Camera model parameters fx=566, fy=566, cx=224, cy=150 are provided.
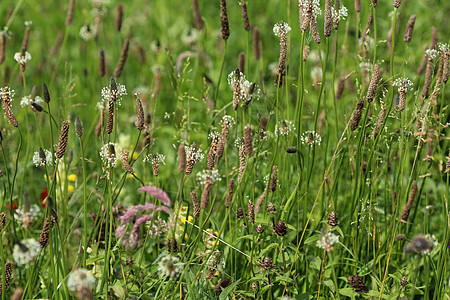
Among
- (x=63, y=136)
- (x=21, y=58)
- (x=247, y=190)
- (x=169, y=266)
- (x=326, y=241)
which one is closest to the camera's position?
(x=169, y=266)

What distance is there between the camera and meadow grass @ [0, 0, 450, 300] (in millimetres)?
1630

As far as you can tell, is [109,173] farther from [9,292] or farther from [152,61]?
[152,61]

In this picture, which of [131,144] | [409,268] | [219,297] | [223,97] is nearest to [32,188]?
[131,144]

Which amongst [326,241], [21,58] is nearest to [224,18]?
[21,58]

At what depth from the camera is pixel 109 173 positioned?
1.65 meters

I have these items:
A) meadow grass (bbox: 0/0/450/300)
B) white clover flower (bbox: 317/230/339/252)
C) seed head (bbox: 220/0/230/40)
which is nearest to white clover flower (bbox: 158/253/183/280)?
meadow grass (bbox: 0/0/450/300)

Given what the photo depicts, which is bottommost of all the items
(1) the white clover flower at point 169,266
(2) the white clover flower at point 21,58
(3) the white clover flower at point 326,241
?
(1) the white clover flower at point 169,266

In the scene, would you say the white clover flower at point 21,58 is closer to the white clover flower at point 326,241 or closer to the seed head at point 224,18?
the seed head at point 224,18

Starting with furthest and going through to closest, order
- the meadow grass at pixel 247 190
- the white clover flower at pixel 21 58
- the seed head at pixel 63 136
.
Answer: the white clover flower at pixel 21 58, the meadow grass at pixel 247 190, the seed head at pixel 63 136

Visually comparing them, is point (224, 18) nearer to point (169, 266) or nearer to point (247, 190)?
point (247, 190)

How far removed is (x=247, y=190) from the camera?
7.85 feet

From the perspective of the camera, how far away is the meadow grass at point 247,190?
5.35 feet

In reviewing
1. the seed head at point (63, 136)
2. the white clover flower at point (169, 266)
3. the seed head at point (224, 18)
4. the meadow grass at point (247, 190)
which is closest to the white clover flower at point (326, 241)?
the meadow grass at point (247, 190)

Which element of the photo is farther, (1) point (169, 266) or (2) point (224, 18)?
(2) point (224, 18)
